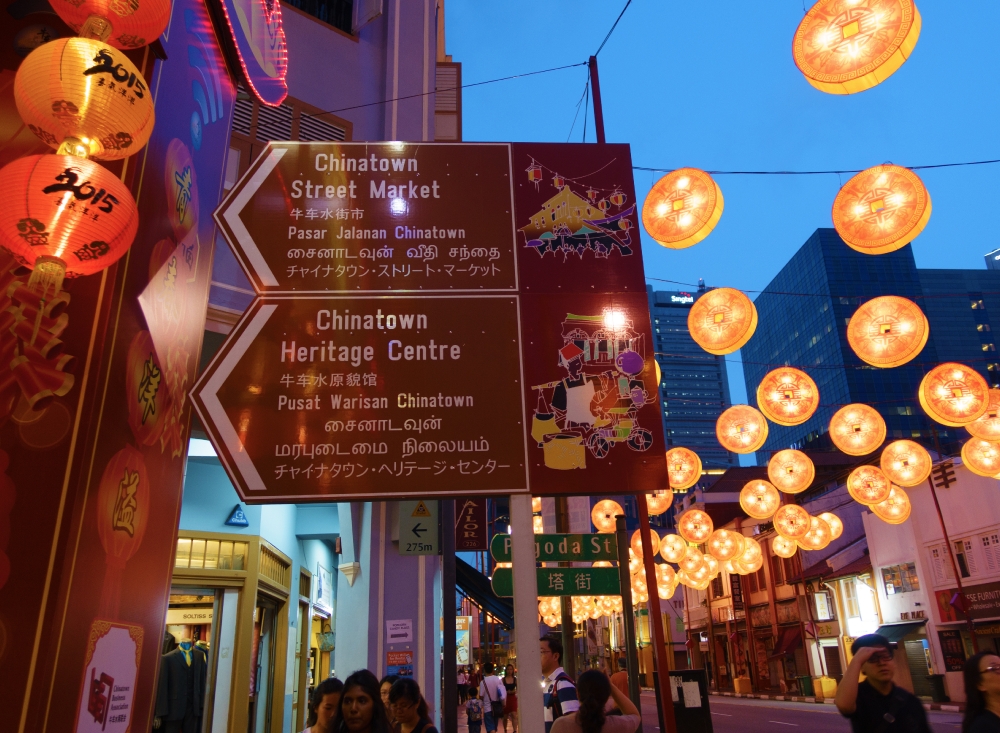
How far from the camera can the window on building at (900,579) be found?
2780cm

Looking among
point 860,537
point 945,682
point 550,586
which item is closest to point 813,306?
point 860,537

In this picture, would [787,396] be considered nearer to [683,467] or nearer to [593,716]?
[683,467]

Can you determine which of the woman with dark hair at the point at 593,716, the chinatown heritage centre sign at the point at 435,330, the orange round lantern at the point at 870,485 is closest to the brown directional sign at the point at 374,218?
the chinatown heritage centre sign at the point at 435,330

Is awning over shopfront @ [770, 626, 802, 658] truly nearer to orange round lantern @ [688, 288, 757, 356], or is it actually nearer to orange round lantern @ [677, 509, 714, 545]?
orange round lantern @ [677, 509, 714, 545]

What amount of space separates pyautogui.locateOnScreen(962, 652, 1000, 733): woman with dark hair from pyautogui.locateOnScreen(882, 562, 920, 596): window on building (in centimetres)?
2752

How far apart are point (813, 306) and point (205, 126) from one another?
120320 mm

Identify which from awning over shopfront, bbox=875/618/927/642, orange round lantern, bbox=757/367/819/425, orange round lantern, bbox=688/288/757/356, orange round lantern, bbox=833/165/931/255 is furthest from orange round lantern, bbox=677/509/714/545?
awning over shopfront, bbox=875/618/927/642

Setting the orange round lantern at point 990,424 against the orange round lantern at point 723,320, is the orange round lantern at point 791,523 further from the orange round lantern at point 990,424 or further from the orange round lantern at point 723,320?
the orange round lantern at point 723,320

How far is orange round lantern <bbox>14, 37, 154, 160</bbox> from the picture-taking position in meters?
3.86

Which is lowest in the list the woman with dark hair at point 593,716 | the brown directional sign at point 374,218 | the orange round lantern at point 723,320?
the woman with dark hair at point 593,716

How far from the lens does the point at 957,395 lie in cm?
1070

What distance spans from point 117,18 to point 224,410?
251 cm

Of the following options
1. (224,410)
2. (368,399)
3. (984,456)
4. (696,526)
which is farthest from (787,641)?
(224,410)

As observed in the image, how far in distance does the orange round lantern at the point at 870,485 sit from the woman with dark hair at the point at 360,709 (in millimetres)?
12841
